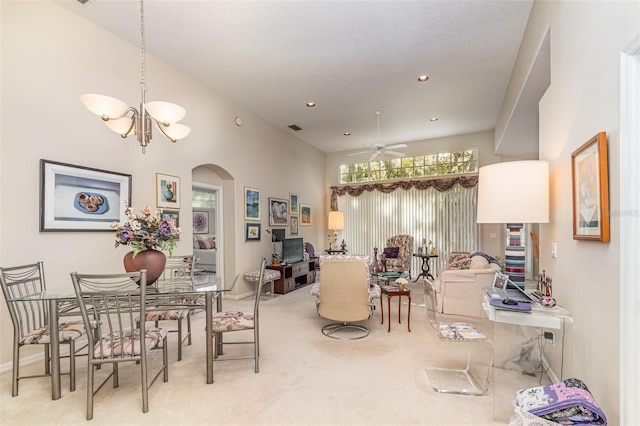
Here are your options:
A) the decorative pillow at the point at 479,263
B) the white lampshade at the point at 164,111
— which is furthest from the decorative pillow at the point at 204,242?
the decorative pillow at the point at 479,263

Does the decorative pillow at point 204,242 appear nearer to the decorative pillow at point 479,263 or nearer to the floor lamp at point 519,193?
the decorative pillow at point 479,263

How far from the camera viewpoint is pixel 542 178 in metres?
2.39

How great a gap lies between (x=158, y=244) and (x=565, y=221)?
329 cm

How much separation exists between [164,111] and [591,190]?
3180 millimetres

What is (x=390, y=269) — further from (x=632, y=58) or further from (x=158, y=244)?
(x=632, y=58)

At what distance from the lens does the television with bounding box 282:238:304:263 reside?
6.36 metres

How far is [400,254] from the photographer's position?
24.3ft

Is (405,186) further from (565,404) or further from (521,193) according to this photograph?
(565,404)

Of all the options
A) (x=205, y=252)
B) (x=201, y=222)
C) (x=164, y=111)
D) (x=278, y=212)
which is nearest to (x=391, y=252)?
(x=278, y=212)

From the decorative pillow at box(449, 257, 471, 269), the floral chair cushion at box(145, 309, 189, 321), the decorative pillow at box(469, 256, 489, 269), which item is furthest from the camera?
the decorative pillow at box(449, 257, 471, 269)

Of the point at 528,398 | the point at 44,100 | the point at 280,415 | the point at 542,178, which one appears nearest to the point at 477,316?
the point at 542,178

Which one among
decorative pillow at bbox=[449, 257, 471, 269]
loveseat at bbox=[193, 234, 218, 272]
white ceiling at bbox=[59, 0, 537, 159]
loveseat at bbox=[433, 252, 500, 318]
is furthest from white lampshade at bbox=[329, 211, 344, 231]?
loveseat at bbox=[433, 252, 500, 318]

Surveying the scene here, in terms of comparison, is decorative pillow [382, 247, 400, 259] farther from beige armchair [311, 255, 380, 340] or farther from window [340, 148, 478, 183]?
beige armchair [311, 255, 380, 340]

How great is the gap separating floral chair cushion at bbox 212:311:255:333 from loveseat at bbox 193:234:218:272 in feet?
11.0
